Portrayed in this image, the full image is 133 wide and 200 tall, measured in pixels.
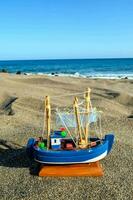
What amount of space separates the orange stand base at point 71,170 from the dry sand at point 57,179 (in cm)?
14

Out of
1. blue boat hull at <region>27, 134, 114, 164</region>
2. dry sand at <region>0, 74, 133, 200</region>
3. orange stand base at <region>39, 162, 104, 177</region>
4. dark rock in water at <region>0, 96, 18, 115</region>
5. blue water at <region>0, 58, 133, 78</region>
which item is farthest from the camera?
blue water at <region>0, 58, 133, 78</region>

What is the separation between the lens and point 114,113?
19.5 m

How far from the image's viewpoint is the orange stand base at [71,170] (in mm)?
10391

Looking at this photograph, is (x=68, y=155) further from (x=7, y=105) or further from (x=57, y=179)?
(x=7, y=105)

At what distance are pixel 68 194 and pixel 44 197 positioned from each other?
583 mm

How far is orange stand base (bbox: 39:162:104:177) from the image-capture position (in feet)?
34.1

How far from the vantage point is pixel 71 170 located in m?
10.5

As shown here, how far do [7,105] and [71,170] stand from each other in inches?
446

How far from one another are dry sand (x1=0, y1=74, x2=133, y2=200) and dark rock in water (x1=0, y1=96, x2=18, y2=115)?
30cm

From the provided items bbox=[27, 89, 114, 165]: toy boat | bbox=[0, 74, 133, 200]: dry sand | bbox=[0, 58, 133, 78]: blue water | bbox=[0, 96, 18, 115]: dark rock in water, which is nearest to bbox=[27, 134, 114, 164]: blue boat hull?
bbox=[27, 89, 114, 165]: toy boat

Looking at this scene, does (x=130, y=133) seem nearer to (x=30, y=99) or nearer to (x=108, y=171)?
(x=108, y=171)

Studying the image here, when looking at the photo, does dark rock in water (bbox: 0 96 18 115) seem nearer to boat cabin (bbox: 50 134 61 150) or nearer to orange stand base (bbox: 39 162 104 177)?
boat cabin (bbox: 50 134 61 150)

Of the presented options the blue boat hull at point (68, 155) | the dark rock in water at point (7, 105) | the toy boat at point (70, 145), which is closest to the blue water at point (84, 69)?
the dark rock in water at point (7, 105)

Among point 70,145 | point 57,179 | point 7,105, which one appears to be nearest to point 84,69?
point 7,105
